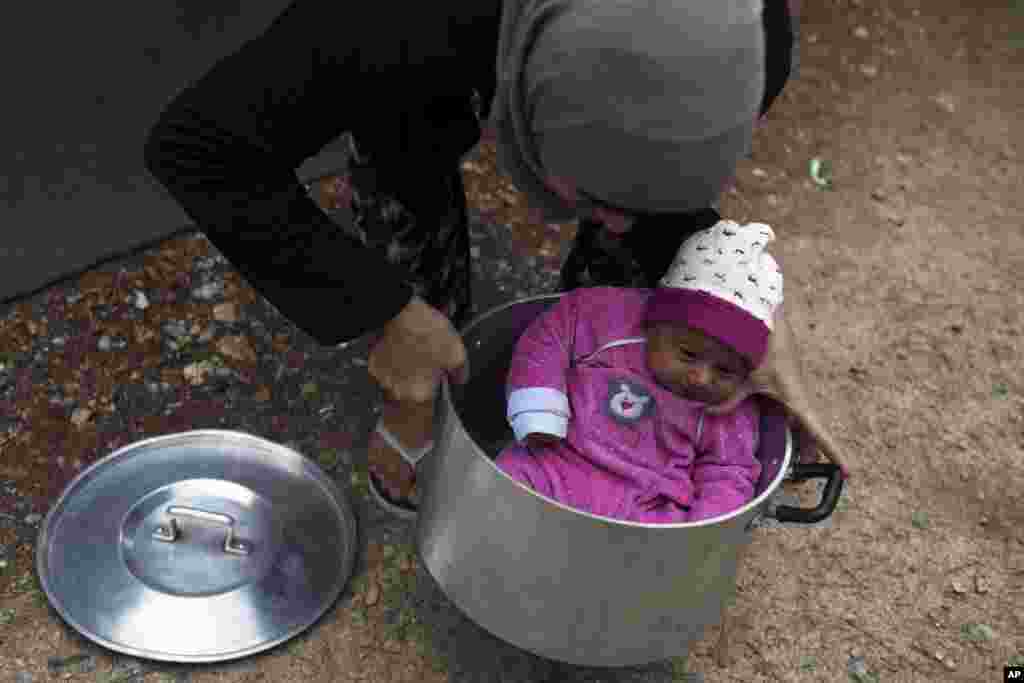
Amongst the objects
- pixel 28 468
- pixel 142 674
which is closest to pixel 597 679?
pixel 142 674

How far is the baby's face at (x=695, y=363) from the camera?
161cm

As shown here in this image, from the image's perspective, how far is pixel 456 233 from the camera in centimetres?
200

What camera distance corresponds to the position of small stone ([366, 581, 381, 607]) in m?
1.84

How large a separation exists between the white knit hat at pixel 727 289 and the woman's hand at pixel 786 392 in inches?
1.4

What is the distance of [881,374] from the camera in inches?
93.3

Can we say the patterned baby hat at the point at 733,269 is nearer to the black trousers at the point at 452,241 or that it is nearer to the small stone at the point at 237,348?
the black trousers at the point at 452,241

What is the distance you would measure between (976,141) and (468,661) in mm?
2123

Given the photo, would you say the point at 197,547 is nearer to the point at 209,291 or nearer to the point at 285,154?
the point at 209,291

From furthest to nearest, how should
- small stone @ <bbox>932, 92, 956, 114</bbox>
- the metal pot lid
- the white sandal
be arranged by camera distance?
small stone @ <bbox>932, 92, 956, 114</bbox>, the white sandal, the metal pot lid

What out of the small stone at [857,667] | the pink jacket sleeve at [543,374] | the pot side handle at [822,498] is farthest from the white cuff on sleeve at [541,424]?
the small stone at [857,667]

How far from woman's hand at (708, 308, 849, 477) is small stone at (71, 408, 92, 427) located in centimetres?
109

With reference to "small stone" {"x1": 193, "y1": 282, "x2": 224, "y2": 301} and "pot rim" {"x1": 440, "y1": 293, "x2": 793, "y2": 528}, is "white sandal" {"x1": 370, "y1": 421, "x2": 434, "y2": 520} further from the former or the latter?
"small stone" {"x1": 193, "y1": 282, "x2": 224, "y2": 301}

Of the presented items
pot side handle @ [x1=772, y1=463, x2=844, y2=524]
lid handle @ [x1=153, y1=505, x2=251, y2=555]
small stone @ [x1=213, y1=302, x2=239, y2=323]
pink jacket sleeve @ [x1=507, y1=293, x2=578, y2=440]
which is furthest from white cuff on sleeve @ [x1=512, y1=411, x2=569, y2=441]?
small stone @ [x1=213, y1=302, x2=239, y2=323]

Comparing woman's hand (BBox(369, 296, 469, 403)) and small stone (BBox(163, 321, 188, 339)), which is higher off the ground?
woman's hand (BBox(369, 296, 469, 403))
